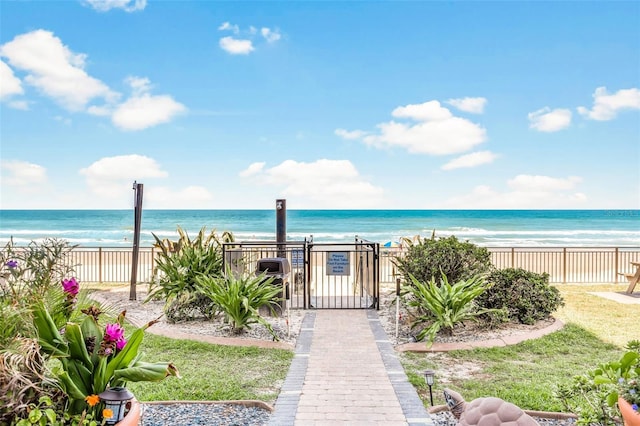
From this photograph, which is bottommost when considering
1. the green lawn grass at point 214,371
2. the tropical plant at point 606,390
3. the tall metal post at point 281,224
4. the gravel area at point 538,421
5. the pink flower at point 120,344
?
the green lawn grass at point 214,371

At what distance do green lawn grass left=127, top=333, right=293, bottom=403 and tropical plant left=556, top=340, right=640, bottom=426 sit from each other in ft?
9.10

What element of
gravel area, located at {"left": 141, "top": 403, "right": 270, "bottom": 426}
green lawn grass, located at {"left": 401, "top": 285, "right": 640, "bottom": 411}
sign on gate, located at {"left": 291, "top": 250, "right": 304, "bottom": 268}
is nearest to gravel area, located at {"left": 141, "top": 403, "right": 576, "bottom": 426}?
gravel area, located at {"left": 141, "top": 403, "right": 270, "bottom": 426}

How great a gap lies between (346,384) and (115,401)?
2.65m

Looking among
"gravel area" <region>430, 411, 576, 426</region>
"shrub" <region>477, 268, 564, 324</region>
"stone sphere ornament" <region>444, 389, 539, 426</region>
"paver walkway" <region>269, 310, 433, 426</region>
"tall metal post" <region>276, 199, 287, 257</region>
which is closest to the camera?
"stone sphere ornament" <region>444, 389, 539, 426</region>

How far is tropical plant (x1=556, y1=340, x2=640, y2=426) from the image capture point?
9.73ft

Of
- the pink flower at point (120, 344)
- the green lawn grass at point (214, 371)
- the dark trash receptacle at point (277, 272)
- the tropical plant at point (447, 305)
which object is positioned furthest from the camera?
the dark trash receptacle at point (277, 272)

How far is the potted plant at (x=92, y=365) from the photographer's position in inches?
108

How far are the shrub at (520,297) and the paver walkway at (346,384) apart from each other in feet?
6.84

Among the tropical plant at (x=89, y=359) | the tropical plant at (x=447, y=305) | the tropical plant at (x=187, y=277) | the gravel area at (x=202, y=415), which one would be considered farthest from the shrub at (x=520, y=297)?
the tropical plant at (x=89, y=359)

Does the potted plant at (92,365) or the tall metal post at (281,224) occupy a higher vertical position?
the tall metal post at (281,224)

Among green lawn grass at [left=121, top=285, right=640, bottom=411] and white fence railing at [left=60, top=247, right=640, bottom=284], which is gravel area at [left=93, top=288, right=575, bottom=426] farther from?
white fence railing at [left=60, top=247, right=640, bottom=284]

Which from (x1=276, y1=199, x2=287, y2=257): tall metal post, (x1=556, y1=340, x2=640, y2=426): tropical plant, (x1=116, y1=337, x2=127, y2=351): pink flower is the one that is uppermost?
(x1=276, y1=199, x2=287, y2=257): tall metal post

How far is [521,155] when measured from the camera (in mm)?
45594

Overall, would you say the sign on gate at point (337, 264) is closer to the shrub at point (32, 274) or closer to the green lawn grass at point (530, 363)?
the green lawn grass at point (530, 363)
